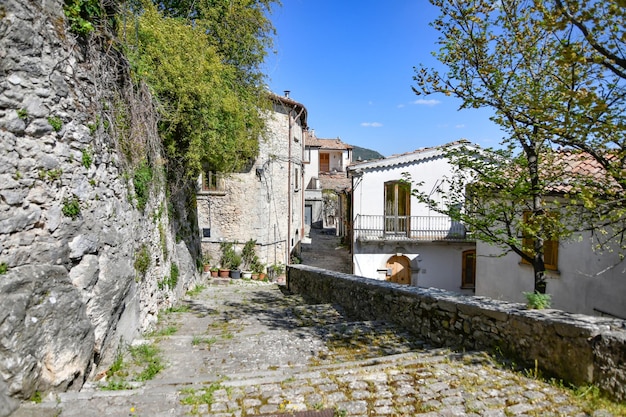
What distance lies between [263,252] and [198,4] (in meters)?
9.84

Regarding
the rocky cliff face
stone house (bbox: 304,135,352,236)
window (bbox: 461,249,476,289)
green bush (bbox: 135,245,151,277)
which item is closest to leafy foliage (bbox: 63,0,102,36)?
the rocky cliff face

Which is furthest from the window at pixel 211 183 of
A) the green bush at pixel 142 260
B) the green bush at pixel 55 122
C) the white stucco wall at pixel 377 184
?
the green bush at pixel 55 122

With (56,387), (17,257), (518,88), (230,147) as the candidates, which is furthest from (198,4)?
(56,387)

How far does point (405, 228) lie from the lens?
49.8 feet

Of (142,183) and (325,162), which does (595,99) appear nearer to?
(142,183)

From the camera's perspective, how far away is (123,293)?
4.80 meters

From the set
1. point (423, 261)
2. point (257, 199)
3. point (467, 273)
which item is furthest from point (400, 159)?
point (257, 199)

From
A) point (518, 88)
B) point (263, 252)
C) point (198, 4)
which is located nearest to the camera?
point (518, 88)

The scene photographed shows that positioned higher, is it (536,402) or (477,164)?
(477,164)

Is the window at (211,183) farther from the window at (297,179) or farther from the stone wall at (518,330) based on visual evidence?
the stone wall at (518,330)

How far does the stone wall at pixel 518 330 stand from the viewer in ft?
10.9

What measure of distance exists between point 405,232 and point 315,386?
12321 mm

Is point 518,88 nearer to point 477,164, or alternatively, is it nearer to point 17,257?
point 477,164

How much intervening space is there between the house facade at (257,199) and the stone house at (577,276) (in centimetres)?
962
